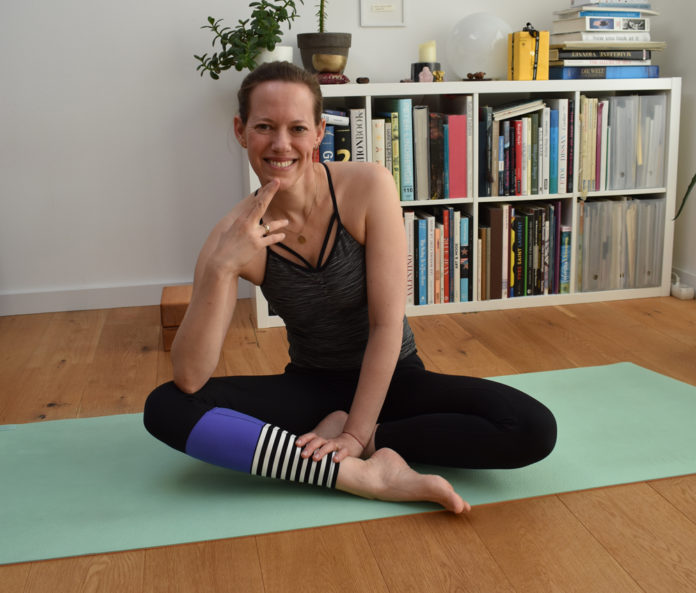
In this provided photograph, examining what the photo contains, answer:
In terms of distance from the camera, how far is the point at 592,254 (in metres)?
3.03

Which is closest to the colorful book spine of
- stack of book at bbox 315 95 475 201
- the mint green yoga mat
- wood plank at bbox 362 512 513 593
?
stack of book at bbox 315 95 475 201

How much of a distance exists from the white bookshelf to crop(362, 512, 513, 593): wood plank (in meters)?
1.48

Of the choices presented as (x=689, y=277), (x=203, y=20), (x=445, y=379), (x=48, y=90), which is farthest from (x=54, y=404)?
(x=689, y=277)

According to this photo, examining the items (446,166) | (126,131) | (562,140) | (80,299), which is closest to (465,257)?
(446,166)

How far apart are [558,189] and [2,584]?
2307 mm

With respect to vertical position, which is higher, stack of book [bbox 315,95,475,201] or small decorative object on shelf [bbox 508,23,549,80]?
small decorative object on shelf [bbox 508,23,549,80]

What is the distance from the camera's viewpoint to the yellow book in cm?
283

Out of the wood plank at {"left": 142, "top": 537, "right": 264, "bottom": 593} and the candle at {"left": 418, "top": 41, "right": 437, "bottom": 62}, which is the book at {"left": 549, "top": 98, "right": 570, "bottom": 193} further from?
A: the wood plank at {"left": 142, "top": 537, "right": 264, "bottom": 593}

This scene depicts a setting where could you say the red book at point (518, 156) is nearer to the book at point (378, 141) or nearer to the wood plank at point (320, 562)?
the book at point (378, 141)

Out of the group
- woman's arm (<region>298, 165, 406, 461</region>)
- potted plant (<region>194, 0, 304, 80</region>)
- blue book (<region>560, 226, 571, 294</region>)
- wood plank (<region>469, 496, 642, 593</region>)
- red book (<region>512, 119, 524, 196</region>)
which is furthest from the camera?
blue book (<region>560, 226, 571, 294</region>)

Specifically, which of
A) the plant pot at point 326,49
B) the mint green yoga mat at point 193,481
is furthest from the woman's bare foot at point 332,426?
the plant pot at point 326,49

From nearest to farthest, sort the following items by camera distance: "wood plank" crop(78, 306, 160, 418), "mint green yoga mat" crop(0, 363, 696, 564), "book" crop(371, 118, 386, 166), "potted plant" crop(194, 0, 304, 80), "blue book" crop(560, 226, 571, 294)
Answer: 1. "mint green yoga mat" crop(0, 363, 696, 564)
2. "wood plank" crop(78, 306, 160, 418)
3. "potted plant" crop(194, 0, 304, 80)
4. "book" crop(371, 118, 386, 166)
5. "blue book" crop(560, 226, 571, 294)

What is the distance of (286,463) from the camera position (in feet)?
4.83

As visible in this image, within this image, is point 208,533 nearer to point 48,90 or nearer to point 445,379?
point 445,379
